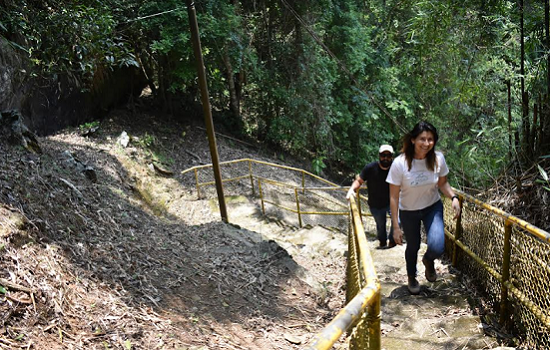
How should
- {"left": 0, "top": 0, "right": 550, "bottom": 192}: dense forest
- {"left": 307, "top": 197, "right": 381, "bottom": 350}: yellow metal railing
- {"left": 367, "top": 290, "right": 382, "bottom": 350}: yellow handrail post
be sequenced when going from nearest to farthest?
{"left": 307, "top": 197, "right": 381, "bottom": 350}: yellow metal railing, {"left": 367, "top": 290, "right": 382, "bottom": 350}: yellow handrail post, {"left": 0, "top": 0, "right": 550, "bottom": 192}: dense forest

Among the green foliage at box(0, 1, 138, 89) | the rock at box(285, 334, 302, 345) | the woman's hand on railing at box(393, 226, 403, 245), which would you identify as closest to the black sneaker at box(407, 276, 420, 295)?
the woman's hand on railing at box(393, 226, 403, 245)

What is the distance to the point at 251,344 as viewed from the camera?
12.1ft

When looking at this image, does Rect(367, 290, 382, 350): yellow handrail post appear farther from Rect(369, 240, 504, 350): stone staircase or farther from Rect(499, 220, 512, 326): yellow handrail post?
Rect(499, 220, 512, 326): yellow handrail post

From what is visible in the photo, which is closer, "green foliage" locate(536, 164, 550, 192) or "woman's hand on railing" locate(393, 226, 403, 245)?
"green foliage" locate(536, 164, 550, 192)

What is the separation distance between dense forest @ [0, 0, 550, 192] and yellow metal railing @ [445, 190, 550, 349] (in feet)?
2.29

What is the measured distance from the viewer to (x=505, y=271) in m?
3.47

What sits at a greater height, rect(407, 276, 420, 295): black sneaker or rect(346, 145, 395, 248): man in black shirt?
rect(346, 145, 395, 248): man in black shirt

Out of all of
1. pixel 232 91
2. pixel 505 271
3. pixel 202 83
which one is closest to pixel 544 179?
pixel 505 271

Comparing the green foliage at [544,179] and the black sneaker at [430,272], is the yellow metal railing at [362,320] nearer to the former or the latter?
the black sneaker at [430,272]

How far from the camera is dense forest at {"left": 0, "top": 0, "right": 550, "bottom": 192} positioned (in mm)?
5523

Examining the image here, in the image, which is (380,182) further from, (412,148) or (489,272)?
(489,272)

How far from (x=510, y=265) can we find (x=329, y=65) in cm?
1344

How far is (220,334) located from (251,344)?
283mm

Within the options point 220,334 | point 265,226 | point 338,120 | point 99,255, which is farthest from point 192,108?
point 220,334
